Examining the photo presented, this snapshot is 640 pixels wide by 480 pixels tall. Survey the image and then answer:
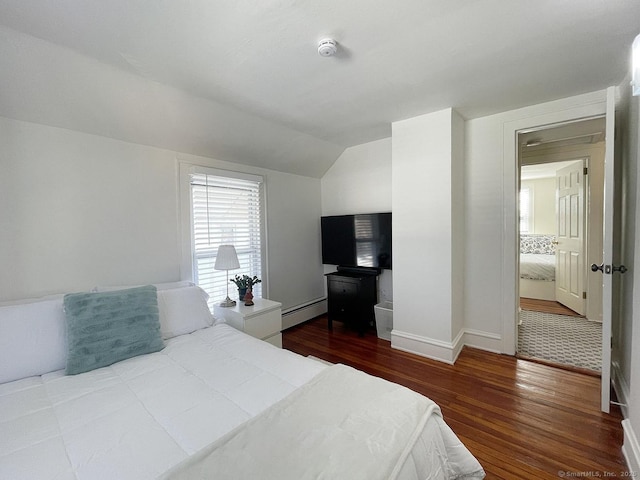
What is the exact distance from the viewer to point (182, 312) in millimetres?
2090

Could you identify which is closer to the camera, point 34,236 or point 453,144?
point 34,236

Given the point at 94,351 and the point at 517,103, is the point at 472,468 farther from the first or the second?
the point at 517,103

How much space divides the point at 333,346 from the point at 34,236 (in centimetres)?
274

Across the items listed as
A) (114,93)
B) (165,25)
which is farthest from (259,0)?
(114,93)

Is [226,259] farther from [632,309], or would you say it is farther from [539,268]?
[539,268]

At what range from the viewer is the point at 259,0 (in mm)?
1275

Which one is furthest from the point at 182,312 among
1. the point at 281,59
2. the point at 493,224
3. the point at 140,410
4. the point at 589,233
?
the point at 589,233

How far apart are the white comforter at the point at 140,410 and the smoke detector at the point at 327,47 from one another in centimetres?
181

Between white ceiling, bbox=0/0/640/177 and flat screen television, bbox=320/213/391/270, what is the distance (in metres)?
1.27

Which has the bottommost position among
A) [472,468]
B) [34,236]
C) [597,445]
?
[597,445]

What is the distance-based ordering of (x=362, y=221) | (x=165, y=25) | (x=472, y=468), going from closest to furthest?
(x=472, y=468) < (x=165, y=25) < (x=362, y=221)

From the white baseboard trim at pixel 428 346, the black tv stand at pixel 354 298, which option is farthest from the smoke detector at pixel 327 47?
the white baseboard trim at pixel 428 346

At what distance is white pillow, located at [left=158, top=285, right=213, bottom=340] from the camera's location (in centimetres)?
200

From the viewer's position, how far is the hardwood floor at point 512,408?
5.01 feet
